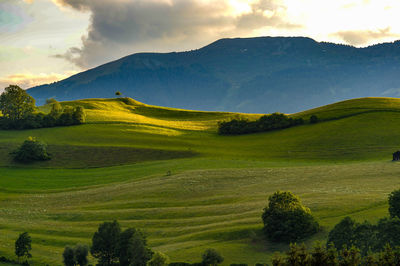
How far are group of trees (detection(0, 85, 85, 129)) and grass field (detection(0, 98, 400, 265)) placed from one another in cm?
665

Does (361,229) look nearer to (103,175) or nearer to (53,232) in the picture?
(53,232)

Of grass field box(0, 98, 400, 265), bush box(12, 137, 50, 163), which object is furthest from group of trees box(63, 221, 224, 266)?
bush box(12, 137, 50, 163)

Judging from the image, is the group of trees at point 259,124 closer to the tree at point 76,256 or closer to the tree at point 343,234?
the tree at point 76,256

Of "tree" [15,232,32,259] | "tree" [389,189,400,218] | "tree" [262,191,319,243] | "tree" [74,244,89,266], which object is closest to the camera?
"tree" [389,189,400,218]

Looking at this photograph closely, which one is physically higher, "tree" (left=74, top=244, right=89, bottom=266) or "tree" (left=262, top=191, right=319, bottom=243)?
"tree" (left=262, top=191, right=319, bottom=243)

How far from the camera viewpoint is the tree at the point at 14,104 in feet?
485

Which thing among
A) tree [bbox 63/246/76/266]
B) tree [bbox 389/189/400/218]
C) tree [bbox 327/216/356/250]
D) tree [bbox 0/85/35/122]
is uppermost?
tree [bbox 0/85/35/122]

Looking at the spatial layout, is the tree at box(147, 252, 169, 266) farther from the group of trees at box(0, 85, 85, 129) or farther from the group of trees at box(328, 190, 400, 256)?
the group of trees at box(0, 85, 85, 129)

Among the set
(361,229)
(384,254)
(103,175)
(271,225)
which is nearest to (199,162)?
(103,175)

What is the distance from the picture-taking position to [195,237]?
45750 millimetres

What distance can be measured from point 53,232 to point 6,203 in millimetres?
22893

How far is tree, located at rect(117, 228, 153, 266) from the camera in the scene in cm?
3919

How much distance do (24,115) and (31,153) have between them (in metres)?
45.8

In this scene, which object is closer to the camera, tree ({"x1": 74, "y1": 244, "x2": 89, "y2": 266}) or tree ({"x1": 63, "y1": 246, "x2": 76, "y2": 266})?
tree ({"x1": 63, "y1": 246, "x2": 76, "y2": 266})
